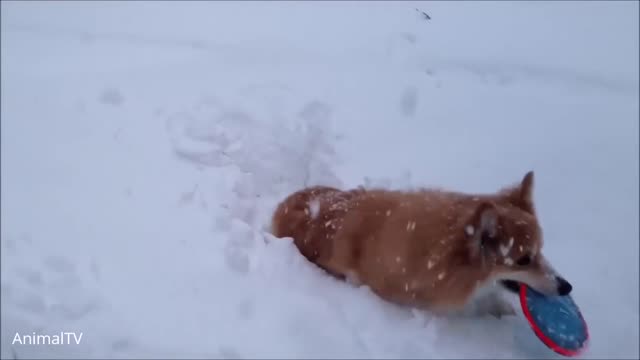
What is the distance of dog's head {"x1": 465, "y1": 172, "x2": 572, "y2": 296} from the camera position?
8.27 feet

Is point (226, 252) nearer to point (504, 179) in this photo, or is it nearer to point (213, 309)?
point (213, 309)

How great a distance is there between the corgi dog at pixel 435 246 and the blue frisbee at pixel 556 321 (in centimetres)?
6

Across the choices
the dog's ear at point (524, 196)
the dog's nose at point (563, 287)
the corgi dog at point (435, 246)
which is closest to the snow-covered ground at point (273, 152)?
the corgi dog at point (435, 246)

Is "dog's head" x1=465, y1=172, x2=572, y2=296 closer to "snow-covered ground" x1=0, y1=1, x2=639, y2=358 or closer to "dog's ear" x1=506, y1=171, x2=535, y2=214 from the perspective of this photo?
"dog's ear" x1=506, y1=171, x2=535, y2=214

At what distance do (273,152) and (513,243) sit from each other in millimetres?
1850

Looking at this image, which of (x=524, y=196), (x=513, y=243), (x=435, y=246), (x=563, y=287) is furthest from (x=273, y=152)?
(x=563, y=287)

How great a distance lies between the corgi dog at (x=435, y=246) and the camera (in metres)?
2.60

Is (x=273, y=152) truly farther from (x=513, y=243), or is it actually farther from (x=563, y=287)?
(x=563, y=287)

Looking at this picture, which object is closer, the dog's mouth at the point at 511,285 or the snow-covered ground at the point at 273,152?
the snow-covered ground at the point at 273,152

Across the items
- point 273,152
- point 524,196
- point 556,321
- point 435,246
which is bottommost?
point 556,321

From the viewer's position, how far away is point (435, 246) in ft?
8.70

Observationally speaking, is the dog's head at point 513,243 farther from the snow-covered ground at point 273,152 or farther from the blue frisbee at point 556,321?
the snow-covered ground at point 273,152

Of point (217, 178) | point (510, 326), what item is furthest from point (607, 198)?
point (217, 178)

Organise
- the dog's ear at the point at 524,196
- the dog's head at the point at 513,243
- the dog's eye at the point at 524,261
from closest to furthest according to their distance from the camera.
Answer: the dog's head at the point at 513,243
the dog's eye at the point at 524,261
the dog's ear at the point at 524,196
